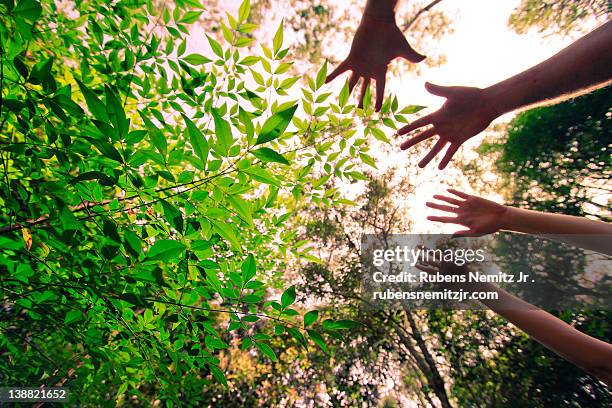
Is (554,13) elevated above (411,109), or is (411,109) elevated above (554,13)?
(554,13)

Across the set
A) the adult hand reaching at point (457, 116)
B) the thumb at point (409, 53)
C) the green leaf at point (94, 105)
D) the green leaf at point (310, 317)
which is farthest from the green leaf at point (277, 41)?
the green leaf at point (310, 317)

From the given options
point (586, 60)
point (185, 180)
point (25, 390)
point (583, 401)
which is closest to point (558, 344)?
point (586, 60)

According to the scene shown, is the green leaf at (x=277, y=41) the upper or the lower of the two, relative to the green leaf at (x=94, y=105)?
upper

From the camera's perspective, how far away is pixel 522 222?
1944 mm

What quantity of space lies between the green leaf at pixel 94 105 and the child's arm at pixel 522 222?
6.93ft

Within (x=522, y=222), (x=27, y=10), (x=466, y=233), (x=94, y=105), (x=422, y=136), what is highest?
(x=422, y=136)

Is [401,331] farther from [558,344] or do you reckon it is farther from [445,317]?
[558,344]

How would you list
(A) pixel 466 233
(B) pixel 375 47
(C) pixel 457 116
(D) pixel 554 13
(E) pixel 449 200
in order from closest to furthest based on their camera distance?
(C) pixel 457 116, (B) pixel 375 47, (A) pixel 466 233, (E) pixel 449 200, (D) pixel 554 13

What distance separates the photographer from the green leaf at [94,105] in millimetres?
684

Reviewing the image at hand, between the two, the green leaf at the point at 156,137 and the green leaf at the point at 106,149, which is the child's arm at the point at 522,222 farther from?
the green leaf at the point at 106,149

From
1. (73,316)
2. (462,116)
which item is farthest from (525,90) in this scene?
(73,316)

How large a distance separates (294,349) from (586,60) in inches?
412

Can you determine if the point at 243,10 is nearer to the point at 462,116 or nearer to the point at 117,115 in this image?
the point at 117,115

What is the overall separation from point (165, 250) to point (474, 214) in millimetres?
2216
